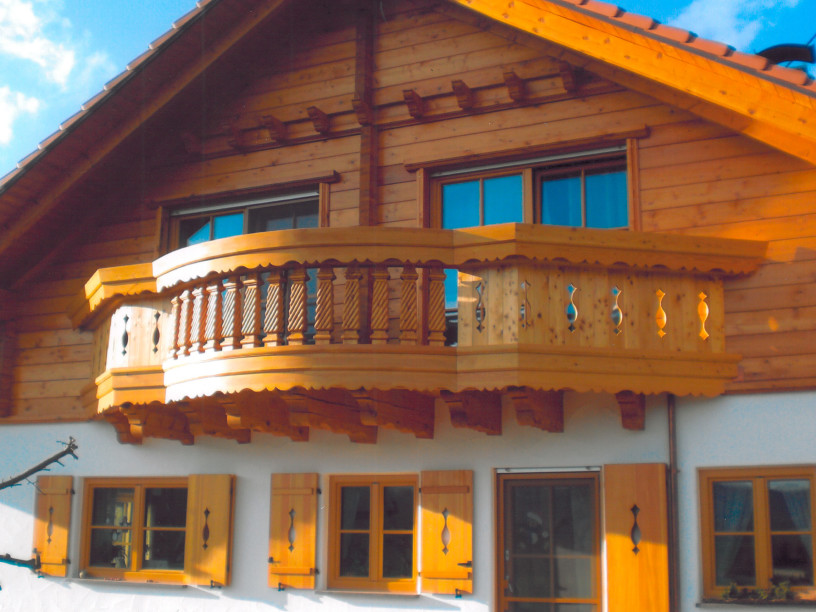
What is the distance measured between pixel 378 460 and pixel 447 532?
887 millimetres

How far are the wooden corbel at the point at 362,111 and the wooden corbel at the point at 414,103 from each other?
0.36 metres

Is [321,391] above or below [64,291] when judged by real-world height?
below

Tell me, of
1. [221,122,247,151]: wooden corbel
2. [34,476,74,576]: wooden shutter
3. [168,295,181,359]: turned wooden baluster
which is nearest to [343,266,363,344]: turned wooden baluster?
[168,295,181,359]: turned wooden baluster

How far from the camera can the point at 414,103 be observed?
9391mm

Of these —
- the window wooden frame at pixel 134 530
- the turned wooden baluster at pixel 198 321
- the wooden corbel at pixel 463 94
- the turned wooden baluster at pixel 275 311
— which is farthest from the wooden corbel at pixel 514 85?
the window wooden frame at pixel 134 530

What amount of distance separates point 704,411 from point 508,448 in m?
1.55

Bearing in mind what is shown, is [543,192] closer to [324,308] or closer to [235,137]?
[324,308]

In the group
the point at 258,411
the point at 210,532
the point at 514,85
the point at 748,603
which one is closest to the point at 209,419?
the point at 258,411

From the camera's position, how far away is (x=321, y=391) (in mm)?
7895

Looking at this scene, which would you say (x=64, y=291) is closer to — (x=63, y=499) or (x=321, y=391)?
(x=63, y=499)

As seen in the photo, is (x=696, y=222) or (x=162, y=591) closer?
(x=696, y=222)

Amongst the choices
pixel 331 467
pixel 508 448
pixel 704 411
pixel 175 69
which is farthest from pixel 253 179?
pixel 704 411

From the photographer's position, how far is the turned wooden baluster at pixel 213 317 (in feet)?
25.5

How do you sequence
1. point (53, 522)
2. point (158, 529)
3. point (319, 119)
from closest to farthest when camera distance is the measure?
point (158, 529) < point (319, 119) < point (53, 522)
